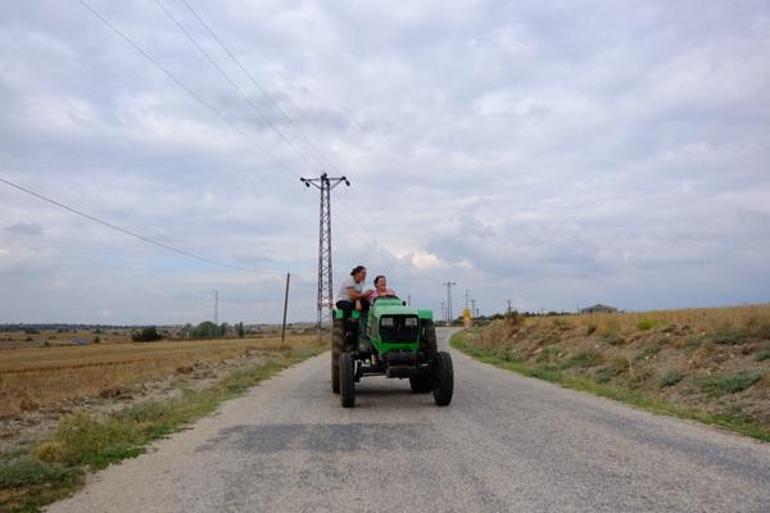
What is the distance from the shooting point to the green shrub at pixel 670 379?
1593cm

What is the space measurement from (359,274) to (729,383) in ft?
24.8

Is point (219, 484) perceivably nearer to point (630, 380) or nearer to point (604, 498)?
point (604, 498)

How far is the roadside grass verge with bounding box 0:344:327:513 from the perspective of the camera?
712cm

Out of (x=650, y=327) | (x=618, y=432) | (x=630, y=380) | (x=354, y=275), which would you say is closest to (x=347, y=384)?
(x=354, y=275)

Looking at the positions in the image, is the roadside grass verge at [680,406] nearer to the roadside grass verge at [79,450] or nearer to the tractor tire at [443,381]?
the tractor tire at [443,381]

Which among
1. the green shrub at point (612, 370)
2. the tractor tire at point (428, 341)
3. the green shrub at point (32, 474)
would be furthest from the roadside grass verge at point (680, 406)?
the green shrub at point (32, 474)

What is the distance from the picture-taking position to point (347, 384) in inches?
522

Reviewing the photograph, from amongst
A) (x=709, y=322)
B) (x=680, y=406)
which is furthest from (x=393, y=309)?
(x=709, y=322)

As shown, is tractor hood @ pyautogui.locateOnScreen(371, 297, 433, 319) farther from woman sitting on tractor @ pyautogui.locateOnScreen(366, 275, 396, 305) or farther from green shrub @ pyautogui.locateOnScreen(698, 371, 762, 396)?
green shrub @ pyautogui.locateOnScreen(698, 371, 762, 396)

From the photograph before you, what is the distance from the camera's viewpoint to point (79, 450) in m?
9.03

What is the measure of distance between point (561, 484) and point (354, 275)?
880 cm

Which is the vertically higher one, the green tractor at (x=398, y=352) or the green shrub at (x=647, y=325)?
the green shrub at (x=647, y=325)

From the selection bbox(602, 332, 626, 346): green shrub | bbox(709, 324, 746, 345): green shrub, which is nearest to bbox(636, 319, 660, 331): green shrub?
bbox(602, 332, 626, 346): green shrub

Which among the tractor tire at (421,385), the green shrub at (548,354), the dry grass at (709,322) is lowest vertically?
the tractor tire at (421,385)
